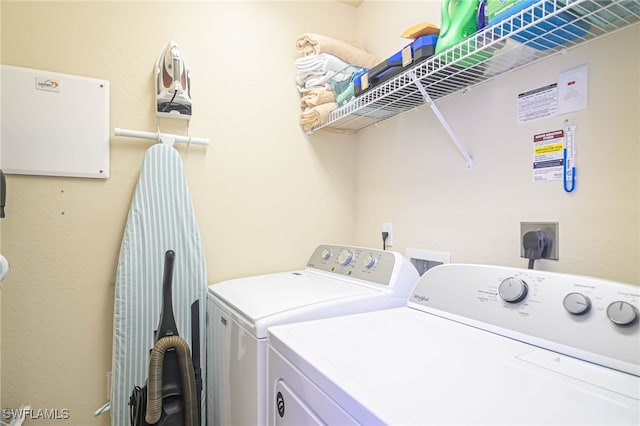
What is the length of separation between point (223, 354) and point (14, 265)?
3.03 ft

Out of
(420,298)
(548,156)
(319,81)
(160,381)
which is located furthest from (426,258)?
(160,381)

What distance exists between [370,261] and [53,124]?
1.46m

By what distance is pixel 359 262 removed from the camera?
1.58m

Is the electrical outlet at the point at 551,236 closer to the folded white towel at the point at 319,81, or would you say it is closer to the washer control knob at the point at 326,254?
the washer control knob at the point at 326,254

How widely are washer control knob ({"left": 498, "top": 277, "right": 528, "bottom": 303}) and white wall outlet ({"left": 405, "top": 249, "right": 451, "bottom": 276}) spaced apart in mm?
512

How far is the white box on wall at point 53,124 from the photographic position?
1.41m

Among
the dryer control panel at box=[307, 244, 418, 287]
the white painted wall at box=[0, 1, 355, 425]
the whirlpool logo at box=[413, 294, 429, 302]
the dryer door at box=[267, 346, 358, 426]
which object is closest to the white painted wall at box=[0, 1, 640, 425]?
the white painted wall at box=[0, 1, 355, 425]

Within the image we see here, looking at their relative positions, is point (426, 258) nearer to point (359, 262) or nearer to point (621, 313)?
point (359, 262)

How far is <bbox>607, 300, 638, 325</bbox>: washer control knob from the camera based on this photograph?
75 centimetres

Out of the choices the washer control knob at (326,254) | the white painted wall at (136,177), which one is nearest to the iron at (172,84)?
the white painted wall at (136,177)

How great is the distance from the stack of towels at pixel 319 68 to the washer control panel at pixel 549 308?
3.67ft

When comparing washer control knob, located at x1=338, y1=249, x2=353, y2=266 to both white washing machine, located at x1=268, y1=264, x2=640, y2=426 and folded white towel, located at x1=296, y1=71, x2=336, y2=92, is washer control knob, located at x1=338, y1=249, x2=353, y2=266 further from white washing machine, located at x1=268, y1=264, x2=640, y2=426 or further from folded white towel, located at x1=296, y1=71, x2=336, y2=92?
folded white towel, located at x1=296, y1=71, x2=336, y2=92

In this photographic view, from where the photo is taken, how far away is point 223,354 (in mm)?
1407

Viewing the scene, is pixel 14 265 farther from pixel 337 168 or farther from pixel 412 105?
pixel 412 105
